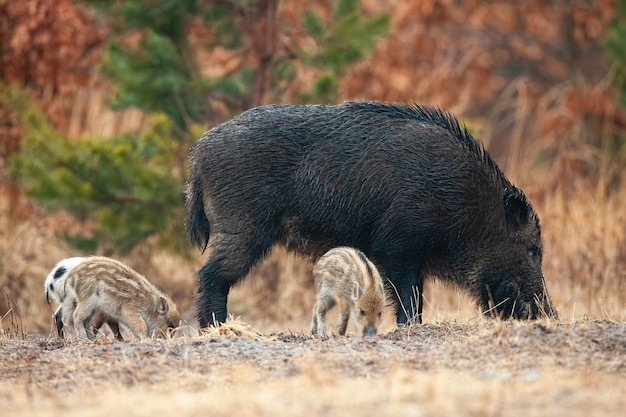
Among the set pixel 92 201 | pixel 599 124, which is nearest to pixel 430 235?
pixel 92 201

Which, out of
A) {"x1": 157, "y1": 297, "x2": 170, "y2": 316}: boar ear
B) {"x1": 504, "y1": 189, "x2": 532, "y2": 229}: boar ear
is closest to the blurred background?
{"x1": 504, "y1": 189, "x2": 532, "y2": 229}: boar ear

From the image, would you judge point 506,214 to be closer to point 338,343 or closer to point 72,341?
point 338,343

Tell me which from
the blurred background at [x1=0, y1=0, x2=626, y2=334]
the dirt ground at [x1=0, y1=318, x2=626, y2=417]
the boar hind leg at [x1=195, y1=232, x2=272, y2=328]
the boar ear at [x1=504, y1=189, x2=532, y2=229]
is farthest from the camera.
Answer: the blurred background at [x1=0, y1=0, x2=626, y2=334]

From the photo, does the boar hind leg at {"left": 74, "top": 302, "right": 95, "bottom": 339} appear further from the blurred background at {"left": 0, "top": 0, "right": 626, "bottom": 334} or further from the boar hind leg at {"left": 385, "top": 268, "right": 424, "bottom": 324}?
the blurred background at {"left": 0, "top": 0, "right": 626, "bottom": 334}

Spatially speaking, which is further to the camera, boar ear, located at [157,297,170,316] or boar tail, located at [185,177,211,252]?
boar tail, located at [185,177,211,252]

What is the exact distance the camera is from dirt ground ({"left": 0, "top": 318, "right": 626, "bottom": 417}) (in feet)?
14.9

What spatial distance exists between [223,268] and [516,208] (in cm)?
205

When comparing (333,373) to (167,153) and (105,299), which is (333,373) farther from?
(167,153)

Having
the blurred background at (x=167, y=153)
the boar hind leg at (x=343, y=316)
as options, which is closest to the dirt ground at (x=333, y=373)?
the boar hind leg at (x=343, y=316)

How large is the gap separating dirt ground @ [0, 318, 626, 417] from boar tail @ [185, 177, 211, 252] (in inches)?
47.7

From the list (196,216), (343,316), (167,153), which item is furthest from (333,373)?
(167,153)

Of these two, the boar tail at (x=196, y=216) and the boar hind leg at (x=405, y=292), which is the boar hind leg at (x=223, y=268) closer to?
the boar tail at (x=196, y=216)

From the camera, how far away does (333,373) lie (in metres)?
5.23

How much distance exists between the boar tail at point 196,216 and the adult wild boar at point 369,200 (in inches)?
0.4
